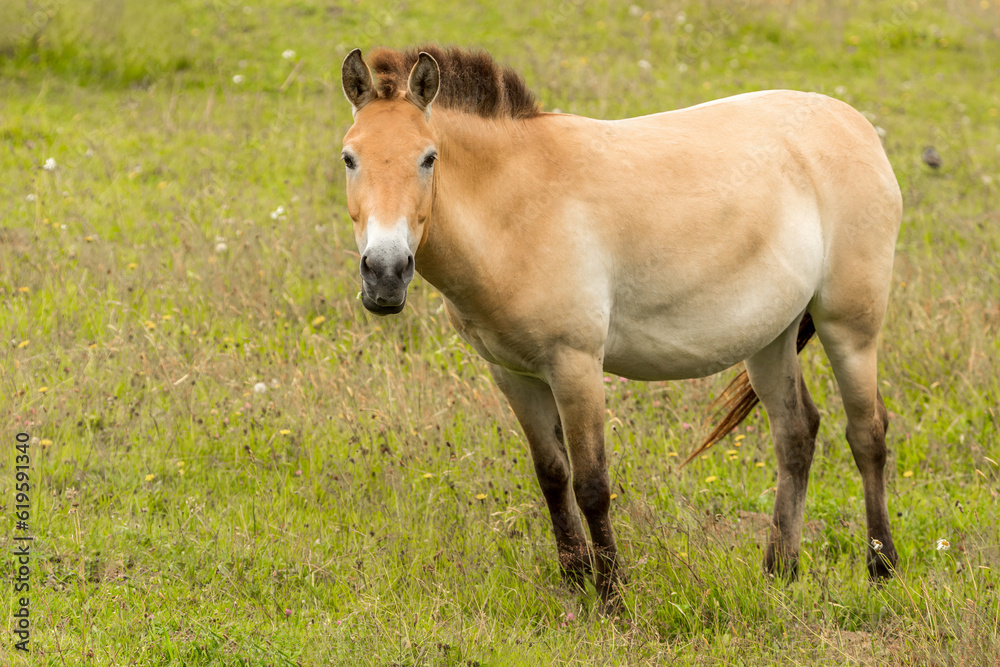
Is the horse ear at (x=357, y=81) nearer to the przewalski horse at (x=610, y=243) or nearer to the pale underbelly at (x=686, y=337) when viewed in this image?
the przewalski horse at (x=610, y=243)

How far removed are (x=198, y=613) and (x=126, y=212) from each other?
4.62 meters

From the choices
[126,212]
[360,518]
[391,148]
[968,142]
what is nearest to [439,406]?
[360,518]

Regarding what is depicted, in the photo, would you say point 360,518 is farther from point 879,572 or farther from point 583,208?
point 879,572

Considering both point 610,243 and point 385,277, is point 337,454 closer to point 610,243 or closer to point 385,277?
point 610,243

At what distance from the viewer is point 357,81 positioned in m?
2.96

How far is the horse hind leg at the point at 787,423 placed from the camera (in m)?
4.09

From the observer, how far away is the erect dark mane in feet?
10.5

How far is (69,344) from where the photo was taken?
17.1ft

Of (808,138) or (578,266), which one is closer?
(578,266)

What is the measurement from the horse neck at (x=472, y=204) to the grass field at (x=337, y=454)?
1.24 meters

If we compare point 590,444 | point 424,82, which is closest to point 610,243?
point 590,444

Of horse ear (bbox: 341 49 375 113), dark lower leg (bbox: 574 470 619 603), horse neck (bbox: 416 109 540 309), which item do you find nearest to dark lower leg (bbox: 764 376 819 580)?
dark lower leg (bbox: 574 470 619 603)

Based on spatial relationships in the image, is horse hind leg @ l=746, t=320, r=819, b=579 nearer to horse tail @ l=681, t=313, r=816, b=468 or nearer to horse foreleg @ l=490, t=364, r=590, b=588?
horse tail @ l=681, t=313, r=816, b=468

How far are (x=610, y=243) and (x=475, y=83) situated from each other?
81cm
